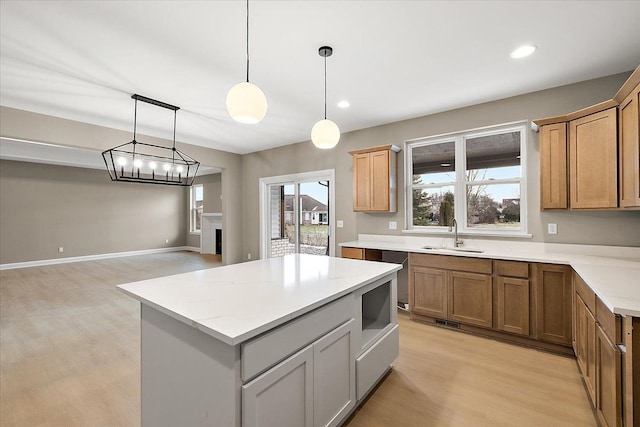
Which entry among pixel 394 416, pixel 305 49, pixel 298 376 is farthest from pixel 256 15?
pixel 394 416

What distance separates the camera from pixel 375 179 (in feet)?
13.4

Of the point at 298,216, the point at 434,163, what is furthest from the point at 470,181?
the point at 298,216

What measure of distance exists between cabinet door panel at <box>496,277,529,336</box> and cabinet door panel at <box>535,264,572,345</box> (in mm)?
93

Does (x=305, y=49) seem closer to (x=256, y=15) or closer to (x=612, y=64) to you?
(x=256, y=15)

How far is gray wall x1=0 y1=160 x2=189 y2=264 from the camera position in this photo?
21.6 feet

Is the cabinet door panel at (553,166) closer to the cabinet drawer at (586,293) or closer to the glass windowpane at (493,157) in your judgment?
the glass windowpane at (493,157)

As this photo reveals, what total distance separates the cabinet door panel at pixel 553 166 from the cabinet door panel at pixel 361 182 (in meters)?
2.02

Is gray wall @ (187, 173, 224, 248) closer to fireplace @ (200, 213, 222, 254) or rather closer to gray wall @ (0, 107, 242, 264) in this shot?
fireplace @ (200, 213, 222, 254)

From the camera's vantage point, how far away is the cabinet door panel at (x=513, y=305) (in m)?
2.72

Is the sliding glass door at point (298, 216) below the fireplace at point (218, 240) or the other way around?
the other way around

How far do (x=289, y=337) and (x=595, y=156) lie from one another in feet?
10.3

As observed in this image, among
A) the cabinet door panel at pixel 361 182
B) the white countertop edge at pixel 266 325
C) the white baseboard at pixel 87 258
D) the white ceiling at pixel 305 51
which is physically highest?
the white ceiling at pixel 305 51

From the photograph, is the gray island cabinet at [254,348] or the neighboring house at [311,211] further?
the neighboring house at [311,211]

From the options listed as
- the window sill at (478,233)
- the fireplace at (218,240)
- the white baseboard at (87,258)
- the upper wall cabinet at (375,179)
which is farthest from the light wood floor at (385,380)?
the fireplace at (218,240)
